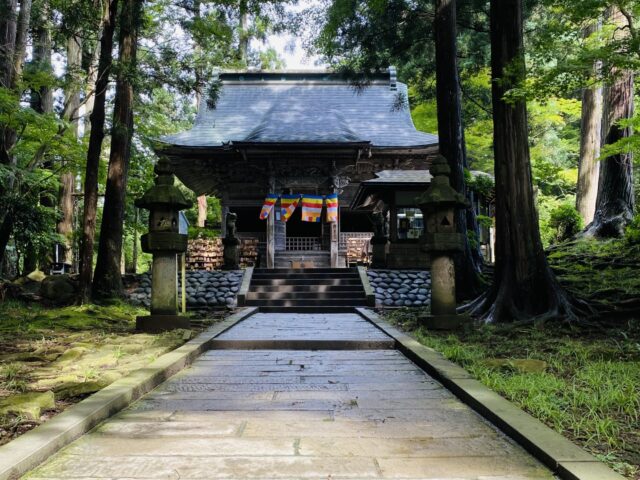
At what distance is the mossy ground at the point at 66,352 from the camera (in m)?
3.70

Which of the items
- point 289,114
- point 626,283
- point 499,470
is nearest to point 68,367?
point 499,470

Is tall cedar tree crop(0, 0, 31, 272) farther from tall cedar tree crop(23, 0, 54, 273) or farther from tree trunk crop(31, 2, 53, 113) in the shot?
tree trunk crop(31, 2, 53, 113)

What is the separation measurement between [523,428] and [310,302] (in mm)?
9507

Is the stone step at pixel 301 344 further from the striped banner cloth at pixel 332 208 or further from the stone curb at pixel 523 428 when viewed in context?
the striped banner cloth at pixel 332 208

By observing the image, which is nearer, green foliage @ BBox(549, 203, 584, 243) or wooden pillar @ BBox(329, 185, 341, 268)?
green foliage @ BBox(549, 203, 584, 243)

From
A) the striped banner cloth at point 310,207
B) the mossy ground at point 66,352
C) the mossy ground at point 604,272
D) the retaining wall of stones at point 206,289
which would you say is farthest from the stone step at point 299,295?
the mossy ground at point 604,272

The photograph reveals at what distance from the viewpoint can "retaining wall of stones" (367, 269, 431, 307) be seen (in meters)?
12.2

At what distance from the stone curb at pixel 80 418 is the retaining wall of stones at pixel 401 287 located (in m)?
7.81

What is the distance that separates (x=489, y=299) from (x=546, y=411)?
16.8 feet

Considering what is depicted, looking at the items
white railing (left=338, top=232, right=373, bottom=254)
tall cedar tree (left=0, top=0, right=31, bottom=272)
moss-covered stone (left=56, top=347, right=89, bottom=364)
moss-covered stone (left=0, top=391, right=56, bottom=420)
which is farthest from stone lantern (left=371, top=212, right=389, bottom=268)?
moss-covered stone (left=0, top=391, right=56, bottom=420)

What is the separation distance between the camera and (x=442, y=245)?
7215 mm

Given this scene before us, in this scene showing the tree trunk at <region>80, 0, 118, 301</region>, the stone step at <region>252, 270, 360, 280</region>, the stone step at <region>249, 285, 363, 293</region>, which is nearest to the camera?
the tree trunk at <region>80, 0, 118, 301</region>

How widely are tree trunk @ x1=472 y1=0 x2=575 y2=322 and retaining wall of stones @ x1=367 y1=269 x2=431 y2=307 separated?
4.10m

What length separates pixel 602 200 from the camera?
1273cm
